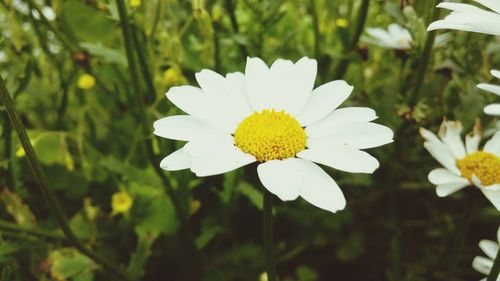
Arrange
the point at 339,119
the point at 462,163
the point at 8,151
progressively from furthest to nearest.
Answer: the point at 8,151, the point at 462,163, the point at 339,119

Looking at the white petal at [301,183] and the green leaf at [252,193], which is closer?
the white petal at [301,183]

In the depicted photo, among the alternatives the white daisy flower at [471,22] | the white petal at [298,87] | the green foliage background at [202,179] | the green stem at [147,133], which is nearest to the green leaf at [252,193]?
the green foliage background at [202,179]

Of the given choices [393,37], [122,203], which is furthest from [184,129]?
[393,37]

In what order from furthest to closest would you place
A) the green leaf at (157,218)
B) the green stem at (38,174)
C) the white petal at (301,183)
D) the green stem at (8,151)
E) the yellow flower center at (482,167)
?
the green leaf at (157,218) < the green stem at (8,151) < the yellow flower center at (482,167) < the green stem at (38,174) < the white petal at (301,183)

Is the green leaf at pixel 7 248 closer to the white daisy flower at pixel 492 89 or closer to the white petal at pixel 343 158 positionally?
the white petal at pixel 343 158

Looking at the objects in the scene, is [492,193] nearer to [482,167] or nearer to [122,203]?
[482,167]

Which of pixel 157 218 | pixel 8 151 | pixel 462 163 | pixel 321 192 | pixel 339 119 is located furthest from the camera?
pixel 157 218

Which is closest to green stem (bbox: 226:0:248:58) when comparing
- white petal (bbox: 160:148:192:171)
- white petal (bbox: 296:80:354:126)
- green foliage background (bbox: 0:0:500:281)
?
green foliage background (bbox: 0:0:500:281)
